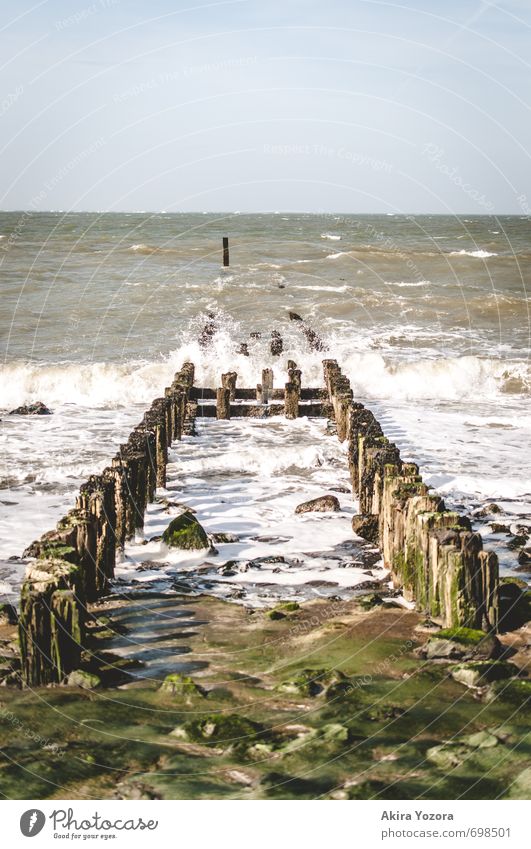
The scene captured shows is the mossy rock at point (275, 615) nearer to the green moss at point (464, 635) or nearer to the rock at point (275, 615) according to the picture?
the rock at point (275, 615)

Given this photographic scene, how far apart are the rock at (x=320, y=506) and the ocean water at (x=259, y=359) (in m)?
0.33

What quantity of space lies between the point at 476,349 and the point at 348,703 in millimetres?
20000

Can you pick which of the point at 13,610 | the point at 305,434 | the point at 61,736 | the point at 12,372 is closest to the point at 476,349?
the point at 305,434

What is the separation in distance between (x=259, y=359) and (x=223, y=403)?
20.1 feet

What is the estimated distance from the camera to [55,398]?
19609 mm

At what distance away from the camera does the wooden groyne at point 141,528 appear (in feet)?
18.8

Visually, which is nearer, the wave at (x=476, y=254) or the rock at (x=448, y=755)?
the rock at (x=448, y=755)

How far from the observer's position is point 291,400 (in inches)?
625

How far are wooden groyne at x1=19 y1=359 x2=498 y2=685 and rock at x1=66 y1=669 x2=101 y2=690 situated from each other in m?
0.06

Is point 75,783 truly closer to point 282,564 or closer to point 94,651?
point 94,651

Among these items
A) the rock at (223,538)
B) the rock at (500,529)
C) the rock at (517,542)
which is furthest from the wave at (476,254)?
the rock at (223,538)

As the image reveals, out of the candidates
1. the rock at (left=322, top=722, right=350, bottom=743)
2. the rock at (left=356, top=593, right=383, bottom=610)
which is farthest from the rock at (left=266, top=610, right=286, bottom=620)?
the rock at (left=322, top=722, right=350, bottom=743)

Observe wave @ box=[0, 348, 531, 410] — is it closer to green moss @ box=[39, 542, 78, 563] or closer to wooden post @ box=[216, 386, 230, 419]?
wooden post @ box=[216, 386, 230, 419]
